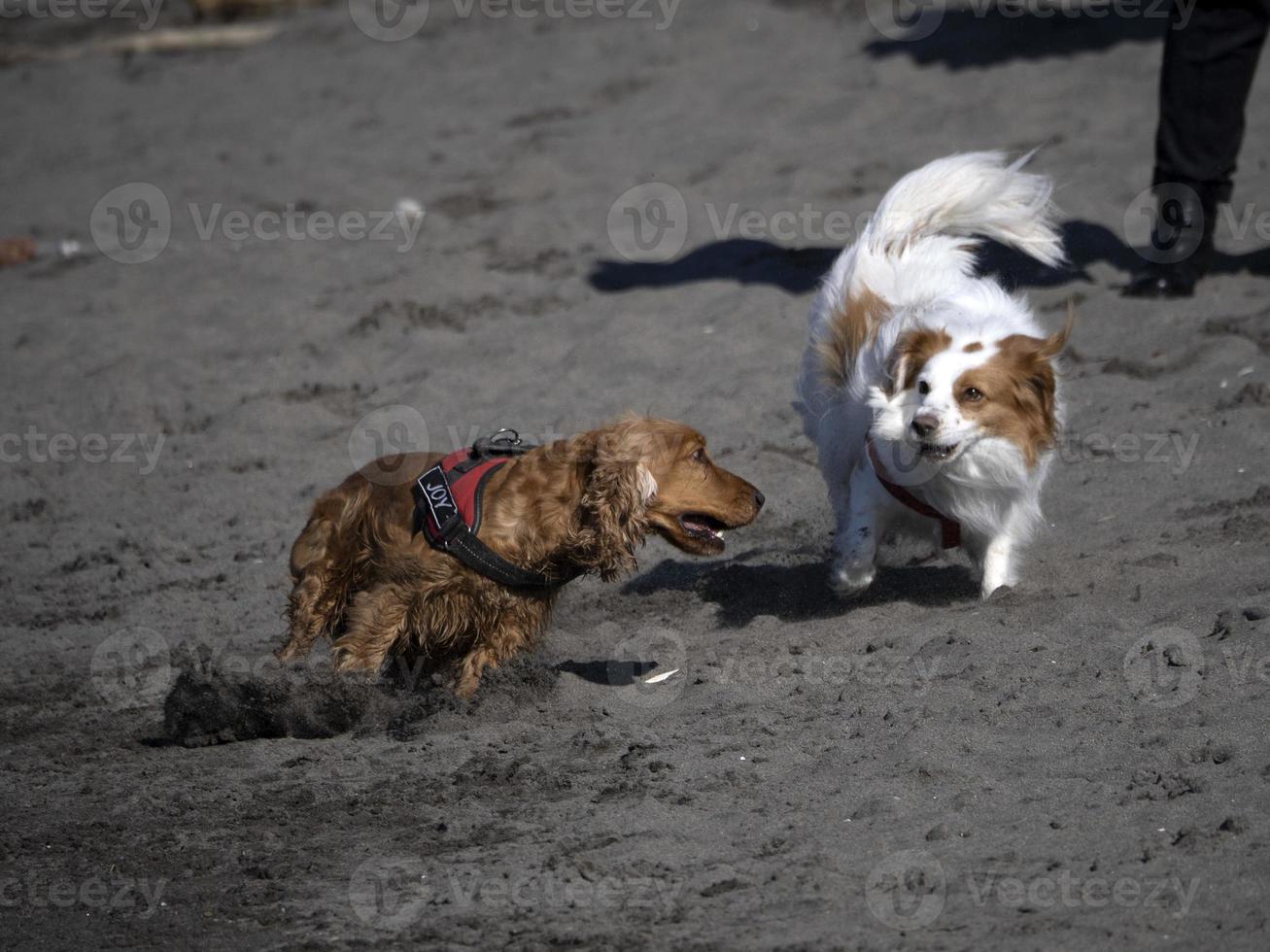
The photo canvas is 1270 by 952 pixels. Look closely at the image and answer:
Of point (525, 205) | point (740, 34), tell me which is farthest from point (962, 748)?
point (740, 34)

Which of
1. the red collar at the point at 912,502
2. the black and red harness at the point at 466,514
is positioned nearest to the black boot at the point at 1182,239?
the red collar at the point at 912,502

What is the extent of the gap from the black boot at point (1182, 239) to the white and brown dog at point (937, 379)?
1.43 m

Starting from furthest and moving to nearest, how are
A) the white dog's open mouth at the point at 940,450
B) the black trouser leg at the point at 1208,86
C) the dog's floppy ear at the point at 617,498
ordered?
the black trouser leg at the point at 1208,86
the white dog's open mouth at the point at 940,450
the dog's floppy ear at the point at 617,498

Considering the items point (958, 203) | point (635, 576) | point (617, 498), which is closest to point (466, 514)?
point (617, 498)

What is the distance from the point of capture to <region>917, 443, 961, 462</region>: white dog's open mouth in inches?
173

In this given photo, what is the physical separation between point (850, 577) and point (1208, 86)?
143 inches

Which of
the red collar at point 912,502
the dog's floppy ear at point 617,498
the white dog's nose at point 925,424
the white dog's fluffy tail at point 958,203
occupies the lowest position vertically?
the red collar at point 912,502

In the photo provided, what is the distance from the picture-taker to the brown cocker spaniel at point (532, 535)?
4.34 m

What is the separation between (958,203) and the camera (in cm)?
551

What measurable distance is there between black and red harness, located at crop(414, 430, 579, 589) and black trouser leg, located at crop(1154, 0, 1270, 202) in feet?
14.0

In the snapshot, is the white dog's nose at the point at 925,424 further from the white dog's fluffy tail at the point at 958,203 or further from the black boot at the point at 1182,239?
the black boot at the point at 1182,239

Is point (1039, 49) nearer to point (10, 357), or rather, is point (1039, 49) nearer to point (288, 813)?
point (10, 357)

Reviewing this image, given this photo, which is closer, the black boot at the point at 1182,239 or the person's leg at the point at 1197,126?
the person's leg at the point at 1197,126

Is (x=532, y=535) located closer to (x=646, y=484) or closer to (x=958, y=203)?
(x=646, y=484)
